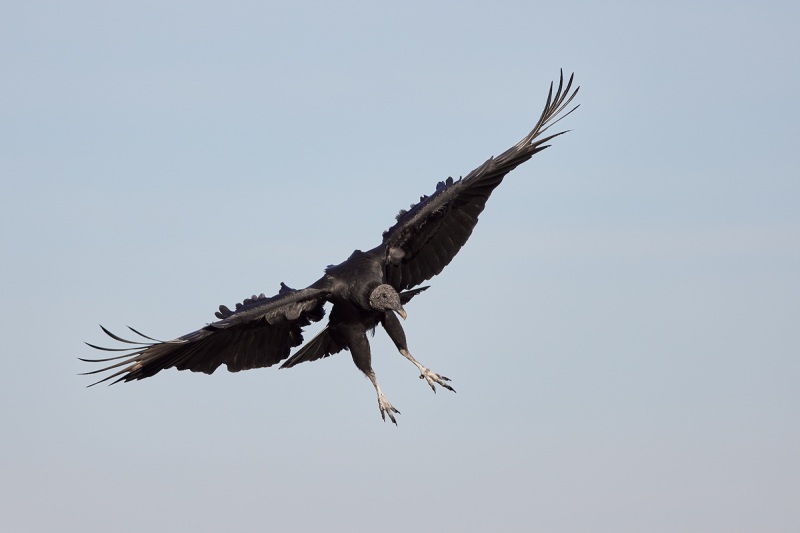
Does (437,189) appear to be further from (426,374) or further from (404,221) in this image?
(426,374)

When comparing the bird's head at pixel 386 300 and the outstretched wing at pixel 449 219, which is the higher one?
the outstretched wing at pixel 449 219

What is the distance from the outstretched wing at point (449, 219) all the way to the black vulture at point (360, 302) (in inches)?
0.5

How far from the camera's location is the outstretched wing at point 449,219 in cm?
1850

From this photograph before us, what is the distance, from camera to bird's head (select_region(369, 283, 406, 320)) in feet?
56.2

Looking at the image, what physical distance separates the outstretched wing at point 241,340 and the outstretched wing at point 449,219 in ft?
4.28

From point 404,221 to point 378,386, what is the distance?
2256 millimetres

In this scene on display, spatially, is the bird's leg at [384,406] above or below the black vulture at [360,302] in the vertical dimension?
below

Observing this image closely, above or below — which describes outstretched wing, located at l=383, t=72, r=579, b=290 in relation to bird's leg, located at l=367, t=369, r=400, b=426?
above

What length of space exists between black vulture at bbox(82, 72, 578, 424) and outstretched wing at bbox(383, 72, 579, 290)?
13 mm

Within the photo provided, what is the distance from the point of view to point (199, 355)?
18.0 meters

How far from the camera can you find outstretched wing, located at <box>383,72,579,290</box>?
60.7ft

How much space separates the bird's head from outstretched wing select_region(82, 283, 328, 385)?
0.83 meters

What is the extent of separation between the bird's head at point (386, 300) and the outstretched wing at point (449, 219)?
1.21 meters

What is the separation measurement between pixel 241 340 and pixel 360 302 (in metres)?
1.80
